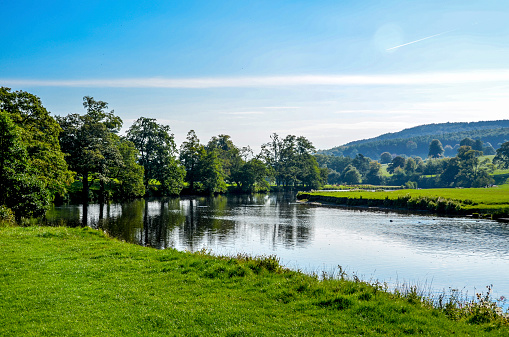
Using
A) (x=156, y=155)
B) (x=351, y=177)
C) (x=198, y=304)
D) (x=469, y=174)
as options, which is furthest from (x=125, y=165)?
(x=351, y=177)

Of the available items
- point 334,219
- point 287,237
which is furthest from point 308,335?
point 334,219

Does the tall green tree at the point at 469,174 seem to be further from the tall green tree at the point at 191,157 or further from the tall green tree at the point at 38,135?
the tall green tree at the point at 38,135

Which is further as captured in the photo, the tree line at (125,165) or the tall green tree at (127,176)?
the tall green tree at (127,176)

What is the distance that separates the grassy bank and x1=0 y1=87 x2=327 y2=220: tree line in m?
17.6

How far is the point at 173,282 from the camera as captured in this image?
1268cm

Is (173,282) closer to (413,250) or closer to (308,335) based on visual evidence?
(308,335)

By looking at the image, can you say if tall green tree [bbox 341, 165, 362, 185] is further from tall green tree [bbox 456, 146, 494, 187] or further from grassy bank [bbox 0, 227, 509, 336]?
grassy bank [bbox 0, 227, 509, 336]

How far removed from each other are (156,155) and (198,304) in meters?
85.4

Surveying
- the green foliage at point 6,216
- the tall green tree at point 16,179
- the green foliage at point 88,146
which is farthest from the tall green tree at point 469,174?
the green foliage at point 6,216

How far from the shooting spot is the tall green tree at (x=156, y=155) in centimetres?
9081

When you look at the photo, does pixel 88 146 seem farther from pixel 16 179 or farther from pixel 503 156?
pixel 503 156

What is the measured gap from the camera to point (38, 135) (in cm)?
3822

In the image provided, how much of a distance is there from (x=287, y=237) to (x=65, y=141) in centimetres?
4151

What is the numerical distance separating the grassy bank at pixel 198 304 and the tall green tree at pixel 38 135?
2272cm
